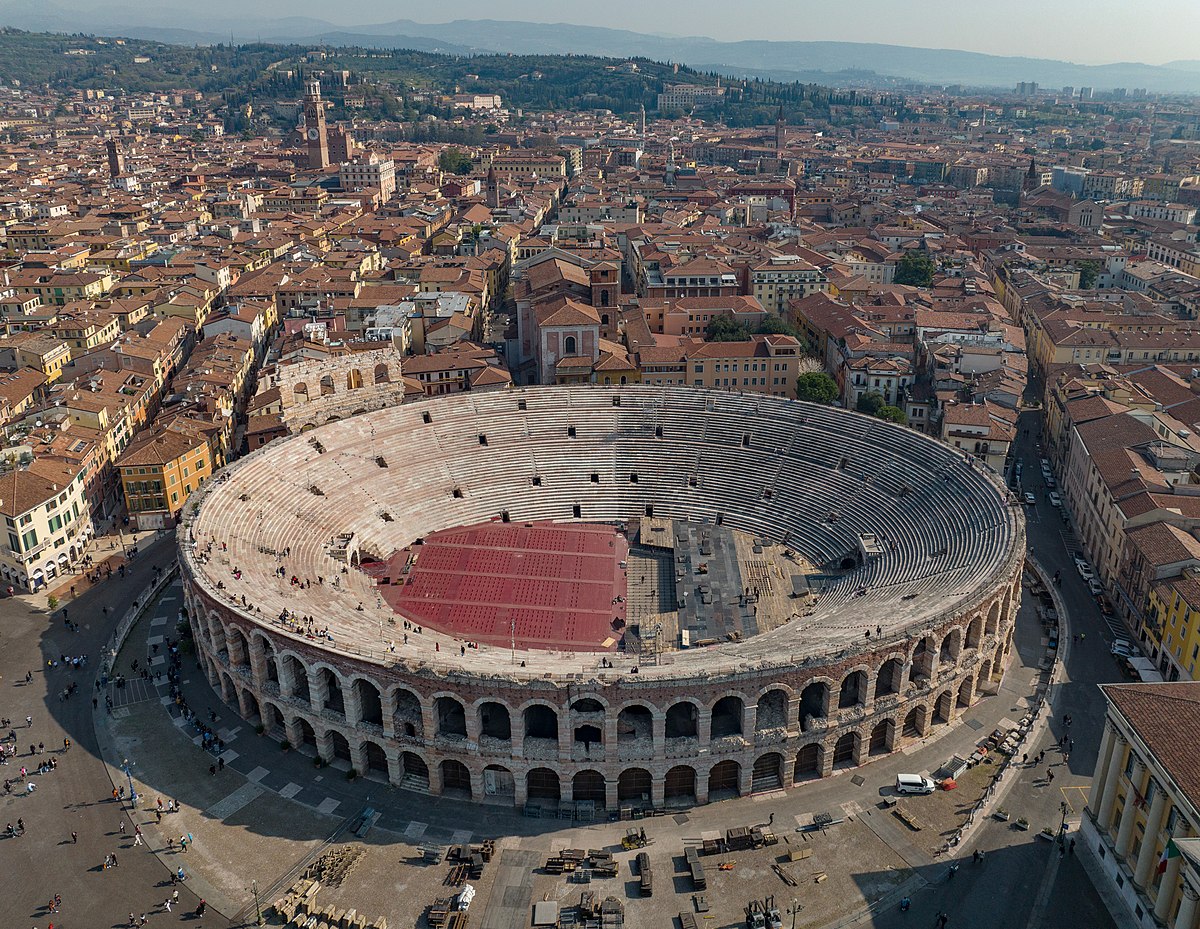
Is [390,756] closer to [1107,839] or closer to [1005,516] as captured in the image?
[1107,839]

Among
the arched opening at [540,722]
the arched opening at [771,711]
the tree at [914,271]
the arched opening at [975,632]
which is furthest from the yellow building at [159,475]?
the tree at [914,271]

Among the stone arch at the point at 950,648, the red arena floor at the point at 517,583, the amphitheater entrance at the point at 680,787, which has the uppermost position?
the stone arch at the point at 950,648

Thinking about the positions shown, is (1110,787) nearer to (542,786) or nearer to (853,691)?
(853,691)

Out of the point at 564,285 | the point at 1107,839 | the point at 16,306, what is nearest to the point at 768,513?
the point at 1107,839

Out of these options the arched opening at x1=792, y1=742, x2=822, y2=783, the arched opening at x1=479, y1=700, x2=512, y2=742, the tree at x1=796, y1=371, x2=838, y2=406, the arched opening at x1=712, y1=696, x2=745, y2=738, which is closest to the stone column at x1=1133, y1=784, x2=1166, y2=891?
the arched opening at x1=792, y1=742, x2=822, y2=783

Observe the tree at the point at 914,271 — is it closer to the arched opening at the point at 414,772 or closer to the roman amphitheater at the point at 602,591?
the roman amphitheater at the point at 602,591

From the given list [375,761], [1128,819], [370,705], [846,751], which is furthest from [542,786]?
[1128,819]
